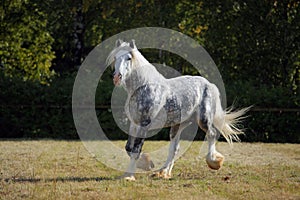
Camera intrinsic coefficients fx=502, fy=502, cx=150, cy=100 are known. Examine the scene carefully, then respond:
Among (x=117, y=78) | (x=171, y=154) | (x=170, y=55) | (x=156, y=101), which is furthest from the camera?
(x=170, y=55)

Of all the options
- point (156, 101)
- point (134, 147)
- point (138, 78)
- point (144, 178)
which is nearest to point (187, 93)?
point (156, 101)

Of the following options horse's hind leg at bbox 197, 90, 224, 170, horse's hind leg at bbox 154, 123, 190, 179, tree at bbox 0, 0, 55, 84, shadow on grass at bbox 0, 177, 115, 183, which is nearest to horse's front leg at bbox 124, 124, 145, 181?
shadow on grass at bbox 0, 177, 115, 183

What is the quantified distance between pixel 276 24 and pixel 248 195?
12.3 meters

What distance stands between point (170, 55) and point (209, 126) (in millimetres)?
12881

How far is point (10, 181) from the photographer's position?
699 centimetres

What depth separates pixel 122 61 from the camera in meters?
7.05

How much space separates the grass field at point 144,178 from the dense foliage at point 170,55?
3.93 metres

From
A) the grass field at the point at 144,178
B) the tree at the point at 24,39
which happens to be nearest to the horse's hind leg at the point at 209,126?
the grass field at the point at 144,178

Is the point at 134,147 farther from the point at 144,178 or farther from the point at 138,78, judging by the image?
the point at 138,78

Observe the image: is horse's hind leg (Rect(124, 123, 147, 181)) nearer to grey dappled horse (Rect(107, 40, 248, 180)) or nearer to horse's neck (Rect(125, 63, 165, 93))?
grey dappled horse (Rect(107, 40, 248, 180))

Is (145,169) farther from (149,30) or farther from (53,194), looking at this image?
(149,30)

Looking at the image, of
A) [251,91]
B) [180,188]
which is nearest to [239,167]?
[180,188]

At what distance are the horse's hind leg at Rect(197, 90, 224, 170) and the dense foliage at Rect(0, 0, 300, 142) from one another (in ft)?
23.3

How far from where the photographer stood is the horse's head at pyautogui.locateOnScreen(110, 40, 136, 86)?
22.9ft
